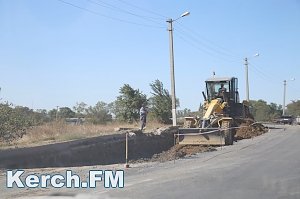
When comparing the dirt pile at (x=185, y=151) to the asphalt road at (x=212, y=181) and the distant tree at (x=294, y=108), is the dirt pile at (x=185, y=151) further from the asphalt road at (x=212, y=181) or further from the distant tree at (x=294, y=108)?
the distant tree at (x=294, y=108)

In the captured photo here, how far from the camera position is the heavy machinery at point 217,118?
24.7 meters

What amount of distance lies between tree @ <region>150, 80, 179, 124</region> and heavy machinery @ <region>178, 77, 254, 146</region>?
1152 cm

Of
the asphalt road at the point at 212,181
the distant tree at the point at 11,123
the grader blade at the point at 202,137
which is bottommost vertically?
the asphalt road at the point at 212,181

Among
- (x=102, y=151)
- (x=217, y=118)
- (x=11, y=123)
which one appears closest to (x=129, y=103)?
(x=217, y=118)

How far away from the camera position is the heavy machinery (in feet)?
80.9

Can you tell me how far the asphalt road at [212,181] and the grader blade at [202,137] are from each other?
659 centimetres

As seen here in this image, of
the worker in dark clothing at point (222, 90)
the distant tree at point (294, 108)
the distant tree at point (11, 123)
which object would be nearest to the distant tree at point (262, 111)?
the distant tree at point (294, 108)

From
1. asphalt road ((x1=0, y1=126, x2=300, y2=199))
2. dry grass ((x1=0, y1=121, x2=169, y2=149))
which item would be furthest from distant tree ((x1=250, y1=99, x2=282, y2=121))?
asphalt road ((x1=0, y1=126, x2=300, y2=199))

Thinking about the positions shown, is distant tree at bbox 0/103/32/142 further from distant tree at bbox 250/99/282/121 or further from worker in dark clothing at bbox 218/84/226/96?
distant tree at bbox 250/99/282/121

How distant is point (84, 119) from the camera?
5291cm

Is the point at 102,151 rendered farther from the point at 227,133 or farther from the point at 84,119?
the point at 84,119

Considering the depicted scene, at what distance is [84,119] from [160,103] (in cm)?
1013

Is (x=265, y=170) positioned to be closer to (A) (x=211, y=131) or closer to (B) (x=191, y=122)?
(A) (x=211, y=131)

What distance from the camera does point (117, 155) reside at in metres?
25.3
